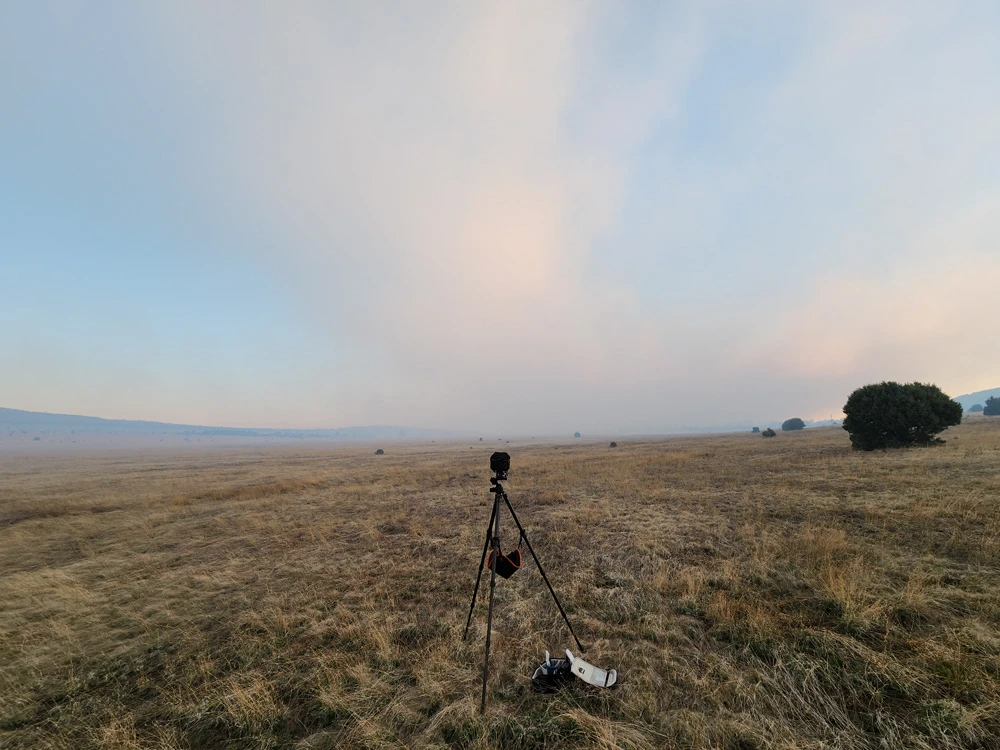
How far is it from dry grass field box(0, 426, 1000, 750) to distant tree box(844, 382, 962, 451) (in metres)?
12.1

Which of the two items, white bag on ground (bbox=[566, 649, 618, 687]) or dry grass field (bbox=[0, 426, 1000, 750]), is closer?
dry grass field (bbox=[0, 426, 1000, 750])

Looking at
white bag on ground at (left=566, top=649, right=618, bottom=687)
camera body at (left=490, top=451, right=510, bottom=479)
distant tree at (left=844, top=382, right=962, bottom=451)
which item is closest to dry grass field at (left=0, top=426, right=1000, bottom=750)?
white bag on ground at (left=566, top=649, right=618, bottom=687)

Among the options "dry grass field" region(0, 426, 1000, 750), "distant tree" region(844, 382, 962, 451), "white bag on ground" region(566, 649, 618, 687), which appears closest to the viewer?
"dry grass field" region(0, 426, 1000, 750)

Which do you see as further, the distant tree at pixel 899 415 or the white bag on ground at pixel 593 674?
the distant tree at pixel 899 415

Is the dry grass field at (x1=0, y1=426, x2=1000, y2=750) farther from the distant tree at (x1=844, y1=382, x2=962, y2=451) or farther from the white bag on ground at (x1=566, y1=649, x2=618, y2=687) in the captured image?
the distant tree at (x1=844, y1=382, x2=962, y2=451)

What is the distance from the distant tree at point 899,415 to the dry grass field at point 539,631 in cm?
1211

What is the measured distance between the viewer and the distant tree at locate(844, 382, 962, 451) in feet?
70.5

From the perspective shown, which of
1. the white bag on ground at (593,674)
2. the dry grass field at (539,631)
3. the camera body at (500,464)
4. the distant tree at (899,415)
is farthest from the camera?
the distant tree at (899,415)

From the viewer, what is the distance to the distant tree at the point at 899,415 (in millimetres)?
21500

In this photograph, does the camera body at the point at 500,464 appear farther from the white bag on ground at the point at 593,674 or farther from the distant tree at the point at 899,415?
the distant tree at the point at 899,415

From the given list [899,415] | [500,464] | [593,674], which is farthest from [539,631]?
[899,415]

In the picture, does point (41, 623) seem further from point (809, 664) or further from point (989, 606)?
point (989, 606)

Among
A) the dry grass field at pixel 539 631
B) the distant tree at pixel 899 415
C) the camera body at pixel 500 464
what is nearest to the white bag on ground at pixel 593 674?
the dry grass field at pixel 539 631

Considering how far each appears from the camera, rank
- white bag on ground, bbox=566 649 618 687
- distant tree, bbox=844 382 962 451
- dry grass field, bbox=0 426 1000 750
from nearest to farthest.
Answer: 1. dry grass field, bbox=0 426 1000 750
2. white bag on ground, bbox=566 649 618 687
3. distant tree, bbox=844 382 962 451
